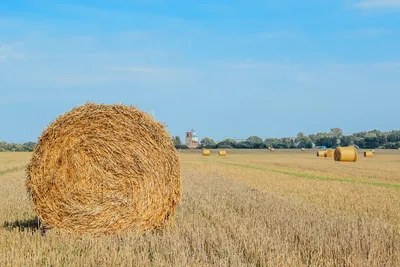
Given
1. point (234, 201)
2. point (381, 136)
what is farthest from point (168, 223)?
point (381, 136)

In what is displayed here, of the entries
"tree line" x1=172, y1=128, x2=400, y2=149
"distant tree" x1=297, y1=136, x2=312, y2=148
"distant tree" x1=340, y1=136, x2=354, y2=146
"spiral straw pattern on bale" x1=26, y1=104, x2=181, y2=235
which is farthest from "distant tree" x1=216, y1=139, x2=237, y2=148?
"spiral straw pattern on bale" x1=26, y1=104, x2=181, y2=235

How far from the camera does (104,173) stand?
7922 millimetres

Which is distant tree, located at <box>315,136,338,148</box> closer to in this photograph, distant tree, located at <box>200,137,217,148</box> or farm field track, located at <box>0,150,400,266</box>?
distant tree, located at <box>200,137,217,148</box>

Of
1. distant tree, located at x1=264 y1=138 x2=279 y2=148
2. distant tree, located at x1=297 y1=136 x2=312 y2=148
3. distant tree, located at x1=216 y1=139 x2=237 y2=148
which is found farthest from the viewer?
distant tree, located at x1=297 y1=136 x2=312 y2=148

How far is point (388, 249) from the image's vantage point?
6.26 meters

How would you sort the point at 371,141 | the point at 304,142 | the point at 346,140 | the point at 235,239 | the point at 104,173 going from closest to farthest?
the point at 235,239
the point at 104,173
the point at 371,141
the point at 346,140
the point at 304,142

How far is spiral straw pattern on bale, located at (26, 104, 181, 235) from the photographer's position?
7746 millimetres

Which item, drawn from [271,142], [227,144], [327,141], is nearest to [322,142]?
[327,141]

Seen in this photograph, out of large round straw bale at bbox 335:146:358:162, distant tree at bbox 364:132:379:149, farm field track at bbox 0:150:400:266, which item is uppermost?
distant tree at bbox 364:132:379:149

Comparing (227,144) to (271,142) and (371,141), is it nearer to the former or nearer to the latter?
(271,142)

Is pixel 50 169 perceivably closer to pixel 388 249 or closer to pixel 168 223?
pixel 168 223

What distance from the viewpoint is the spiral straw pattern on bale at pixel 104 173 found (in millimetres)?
7746

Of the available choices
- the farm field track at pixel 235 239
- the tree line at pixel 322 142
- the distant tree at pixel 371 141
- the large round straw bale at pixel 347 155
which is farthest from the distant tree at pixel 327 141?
the farm field track at pixel 235 239

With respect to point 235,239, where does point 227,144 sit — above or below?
above
